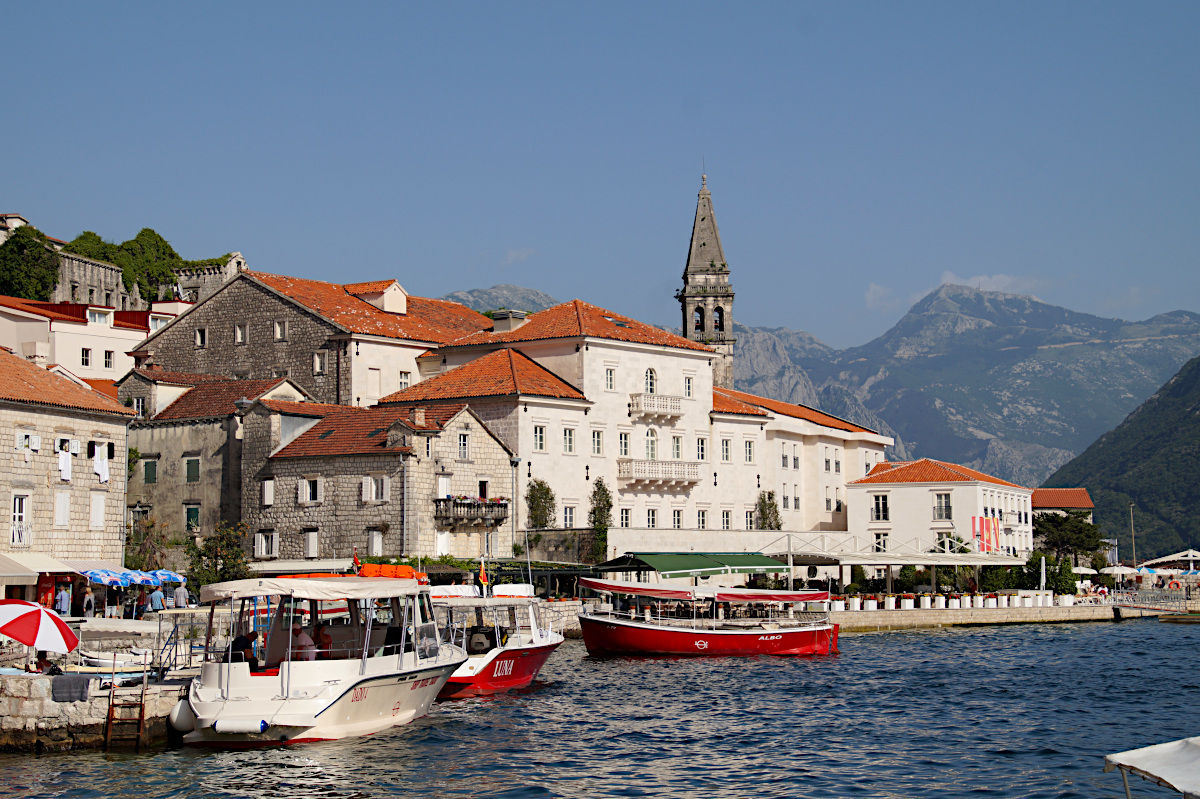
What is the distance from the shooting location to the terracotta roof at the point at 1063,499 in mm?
127625

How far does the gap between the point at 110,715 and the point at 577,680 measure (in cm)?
1701

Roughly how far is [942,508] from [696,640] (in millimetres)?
39372

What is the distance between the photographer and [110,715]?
27.9 meters

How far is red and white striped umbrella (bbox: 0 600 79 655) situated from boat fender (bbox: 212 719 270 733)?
4140 millimetres

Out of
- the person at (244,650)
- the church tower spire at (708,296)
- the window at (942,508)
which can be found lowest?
the person at (244,650)

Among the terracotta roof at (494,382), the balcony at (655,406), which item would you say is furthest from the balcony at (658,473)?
the terracotta roof at (494,382)

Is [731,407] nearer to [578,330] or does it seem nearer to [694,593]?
[578,330]

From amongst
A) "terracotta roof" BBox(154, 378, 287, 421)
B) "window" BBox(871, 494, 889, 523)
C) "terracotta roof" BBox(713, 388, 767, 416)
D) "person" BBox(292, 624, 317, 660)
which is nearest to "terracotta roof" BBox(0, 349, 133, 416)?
"terracotta roof" BBox(154, 378, 287, 421)

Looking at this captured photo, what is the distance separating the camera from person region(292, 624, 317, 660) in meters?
28.3

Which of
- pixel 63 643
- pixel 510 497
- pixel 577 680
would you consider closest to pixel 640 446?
pixel 510 497

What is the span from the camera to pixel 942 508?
85.1m

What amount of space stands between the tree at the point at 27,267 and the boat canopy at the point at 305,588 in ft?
251

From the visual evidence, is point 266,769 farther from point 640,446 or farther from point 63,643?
point 640,446

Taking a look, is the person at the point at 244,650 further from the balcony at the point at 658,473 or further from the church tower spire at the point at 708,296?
the church tower spire at the point at 708,296
